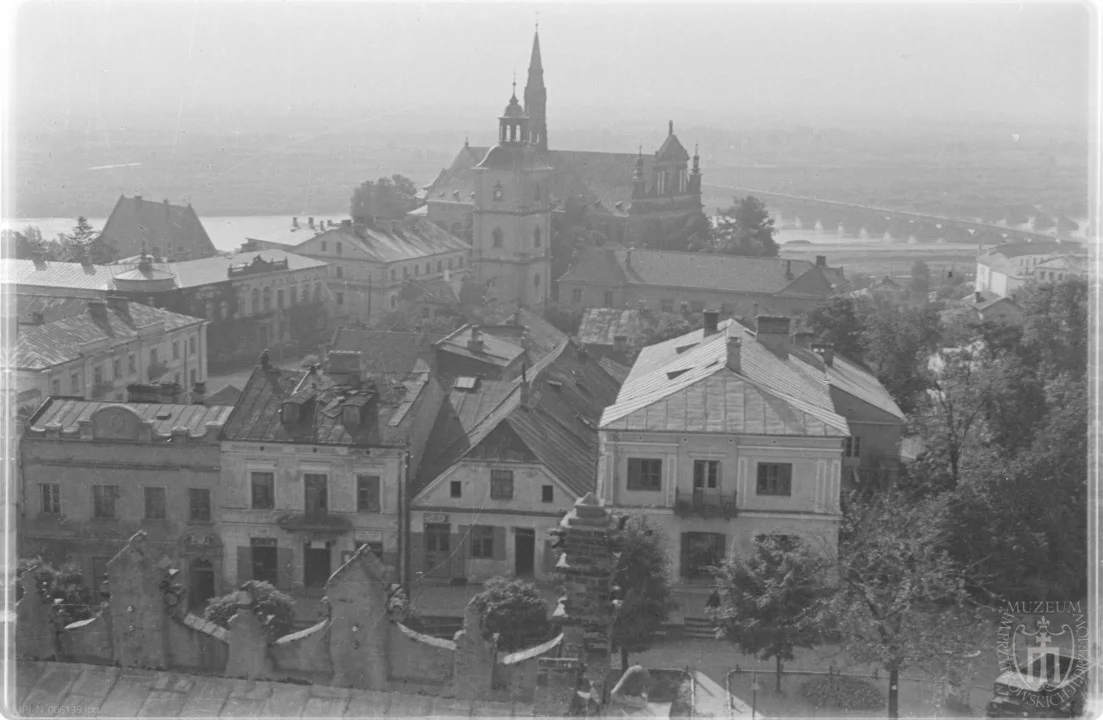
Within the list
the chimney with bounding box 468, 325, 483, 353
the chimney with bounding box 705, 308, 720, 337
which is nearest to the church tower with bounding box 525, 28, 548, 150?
the chimney with bounding box 468, 325, 483, 353

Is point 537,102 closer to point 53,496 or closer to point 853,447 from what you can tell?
point 853,447

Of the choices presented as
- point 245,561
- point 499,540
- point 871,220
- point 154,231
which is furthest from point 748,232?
point 245,561

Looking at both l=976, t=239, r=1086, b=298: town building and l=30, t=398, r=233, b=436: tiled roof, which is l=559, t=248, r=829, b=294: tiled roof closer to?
l=976, t=239, r=1086, b=298: town building

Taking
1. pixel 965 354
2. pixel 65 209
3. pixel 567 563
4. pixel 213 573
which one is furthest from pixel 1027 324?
pixel 65 209

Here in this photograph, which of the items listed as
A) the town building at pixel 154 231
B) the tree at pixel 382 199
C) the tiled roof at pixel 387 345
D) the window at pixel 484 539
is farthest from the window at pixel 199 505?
the tree at pixel 382 199

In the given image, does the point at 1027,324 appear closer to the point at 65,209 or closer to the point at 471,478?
the point at 471,478

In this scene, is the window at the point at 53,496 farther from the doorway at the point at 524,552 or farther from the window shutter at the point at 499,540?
the doorway at the point at 524,552
